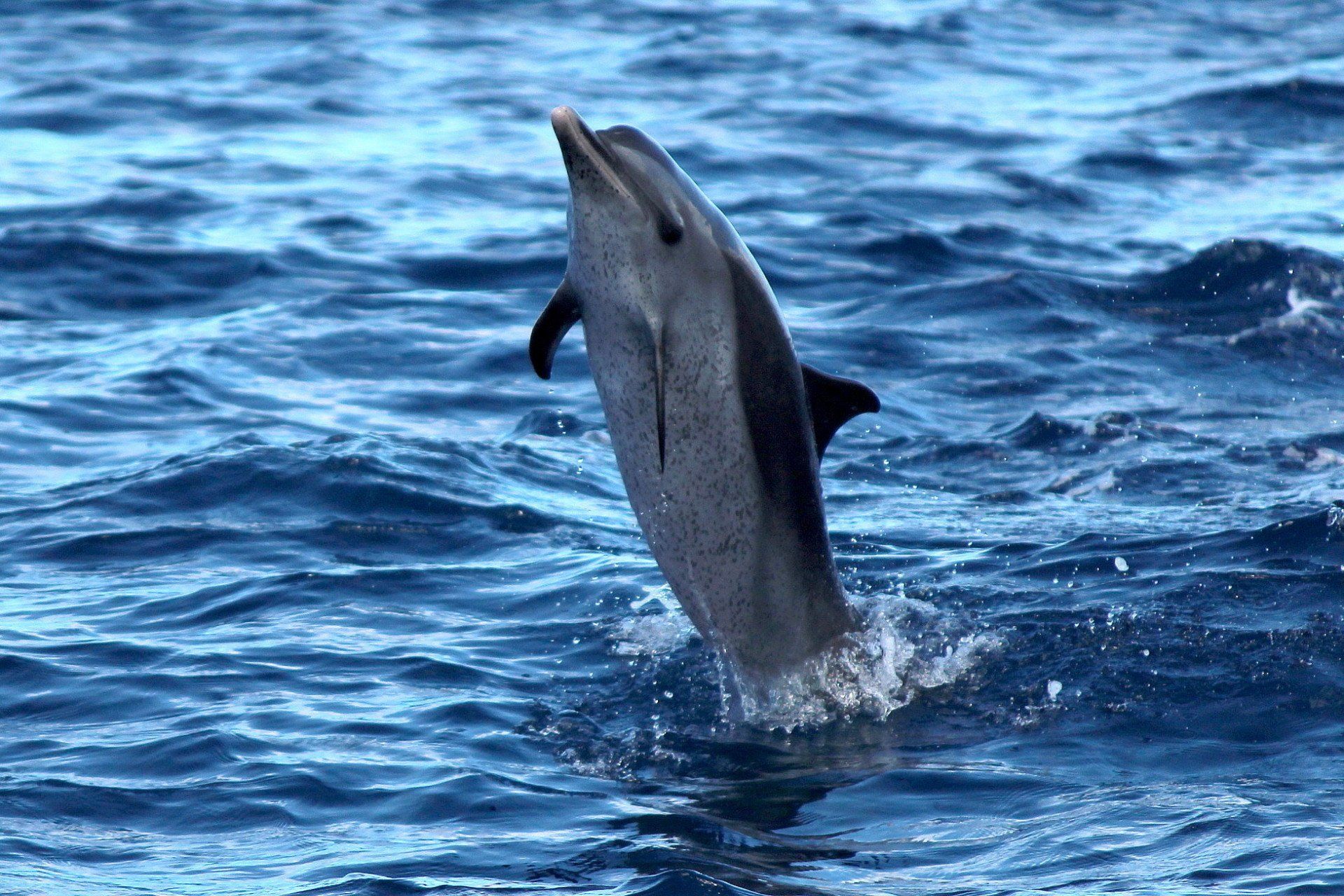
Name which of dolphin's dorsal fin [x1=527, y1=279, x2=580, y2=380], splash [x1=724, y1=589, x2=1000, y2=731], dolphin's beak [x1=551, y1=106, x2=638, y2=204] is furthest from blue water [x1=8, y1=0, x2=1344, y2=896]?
dolphin's beak [x1=551, y1=106, x2=638, y2=204]

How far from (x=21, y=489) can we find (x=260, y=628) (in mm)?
3361

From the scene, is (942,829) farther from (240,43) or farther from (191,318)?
(240,43)

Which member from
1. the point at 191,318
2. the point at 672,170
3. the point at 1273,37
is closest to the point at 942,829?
the point at 672,170

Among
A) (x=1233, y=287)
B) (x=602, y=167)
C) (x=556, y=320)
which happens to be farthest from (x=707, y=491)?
(x=1233, y=287)

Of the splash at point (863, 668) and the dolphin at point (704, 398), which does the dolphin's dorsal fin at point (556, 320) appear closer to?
the dolphin at point (704, 398)

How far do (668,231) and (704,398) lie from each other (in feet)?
2.70

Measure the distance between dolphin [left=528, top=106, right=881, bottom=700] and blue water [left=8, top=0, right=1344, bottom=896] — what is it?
1.95ft

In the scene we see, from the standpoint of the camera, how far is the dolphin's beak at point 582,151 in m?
8.09

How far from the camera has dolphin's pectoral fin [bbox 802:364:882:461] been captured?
8617mm

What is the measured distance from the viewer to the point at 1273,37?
3325cm

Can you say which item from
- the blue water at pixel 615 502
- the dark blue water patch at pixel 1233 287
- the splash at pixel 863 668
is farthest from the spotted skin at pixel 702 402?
the dark blue water patch at pixel 1233 287

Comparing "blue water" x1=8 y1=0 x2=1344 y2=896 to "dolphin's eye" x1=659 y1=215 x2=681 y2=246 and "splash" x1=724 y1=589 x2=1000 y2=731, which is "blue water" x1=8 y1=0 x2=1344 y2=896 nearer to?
"splash" x1=724 y1=589 x2=1000 y2=731

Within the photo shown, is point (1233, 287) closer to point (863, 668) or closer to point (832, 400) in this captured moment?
point (863, 668)

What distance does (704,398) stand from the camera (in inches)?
340
